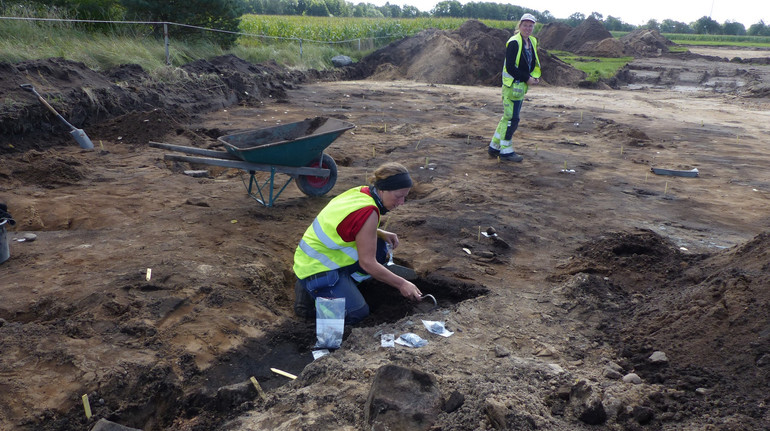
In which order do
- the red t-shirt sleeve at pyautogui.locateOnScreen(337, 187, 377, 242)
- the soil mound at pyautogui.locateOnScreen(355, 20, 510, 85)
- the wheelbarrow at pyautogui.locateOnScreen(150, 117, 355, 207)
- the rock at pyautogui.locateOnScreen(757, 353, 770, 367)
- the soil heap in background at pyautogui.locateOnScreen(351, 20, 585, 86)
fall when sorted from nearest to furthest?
the rock at pyautogui.locateOnScreen(757, 353, 770, 367)
the red t-shirt sleeve at pyautogui.locateOnScreen(337, 187, 377, 242)
the wheelbarrow at pyautogui.locateOnScreen(150, 117, 355, 207)
the soil heap in background at pyautogui.locateOnScreen(351, 20, 585, 86)
the soil mound at pyautogui.locateOnScreen(355, 20, 510, 85)

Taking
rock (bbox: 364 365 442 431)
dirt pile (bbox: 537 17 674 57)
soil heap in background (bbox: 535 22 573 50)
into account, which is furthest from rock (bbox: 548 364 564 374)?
soil heap in background (bbox: 535 22 573 50)

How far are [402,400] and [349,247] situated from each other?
1.39 metres

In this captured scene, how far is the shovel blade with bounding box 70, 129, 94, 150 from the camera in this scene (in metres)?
7.74

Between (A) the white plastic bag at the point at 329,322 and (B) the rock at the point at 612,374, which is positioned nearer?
(B) the rock at the point at 612,374

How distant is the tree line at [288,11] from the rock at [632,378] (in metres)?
13.6

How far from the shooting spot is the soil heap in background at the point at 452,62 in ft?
73.7

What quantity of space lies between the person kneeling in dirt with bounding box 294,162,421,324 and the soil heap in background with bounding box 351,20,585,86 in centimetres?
1930

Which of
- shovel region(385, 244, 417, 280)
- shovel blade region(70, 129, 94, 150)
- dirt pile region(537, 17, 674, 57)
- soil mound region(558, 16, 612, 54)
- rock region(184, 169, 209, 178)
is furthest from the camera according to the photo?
soil mound region(558, 16, 612, 54)

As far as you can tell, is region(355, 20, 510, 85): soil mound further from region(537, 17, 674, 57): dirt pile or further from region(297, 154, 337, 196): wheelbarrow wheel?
region(297, 154, 337, 196): wheelbarrow wheel

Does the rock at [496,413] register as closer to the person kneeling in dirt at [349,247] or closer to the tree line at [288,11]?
the person kneeling in dirt at [349,247]

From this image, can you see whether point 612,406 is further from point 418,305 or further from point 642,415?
point 418,305

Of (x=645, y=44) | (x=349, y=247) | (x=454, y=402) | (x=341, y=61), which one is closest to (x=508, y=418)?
(x=454, y=402)

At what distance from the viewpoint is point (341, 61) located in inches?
904

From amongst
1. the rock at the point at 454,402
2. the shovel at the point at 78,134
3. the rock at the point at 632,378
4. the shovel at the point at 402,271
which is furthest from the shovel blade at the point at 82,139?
the rock at the point at 632,378
